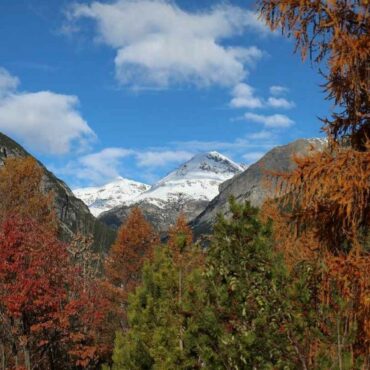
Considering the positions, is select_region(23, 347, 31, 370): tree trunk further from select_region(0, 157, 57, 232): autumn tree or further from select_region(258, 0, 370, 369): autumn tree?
select_region(0, 157, 57, 232): autumn tree

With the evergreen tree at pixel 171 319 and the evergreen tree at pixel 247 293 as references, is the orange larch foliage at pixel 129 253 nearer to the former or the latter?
the evergreen tree at pixel 171 319

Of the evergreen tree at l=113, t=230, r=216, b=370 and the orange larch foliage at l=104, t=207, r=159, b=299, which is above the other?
the orange larch foliage at l=104, t=207, r=159, b=299

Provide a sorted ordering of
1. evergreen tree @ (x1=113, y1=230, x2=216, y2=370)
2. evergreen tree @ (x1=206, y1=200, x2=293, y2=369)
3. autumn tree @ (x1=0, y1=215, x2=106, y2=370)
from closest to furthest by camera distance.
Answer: evergreen tree @ (x1=206, y1=200, x2=293, y2=369), evergreen tree @ (x1=113, y1=230, x2=216, y2=370), autumn tree @ (x1=0, y1=215, x2=106, y2=370)

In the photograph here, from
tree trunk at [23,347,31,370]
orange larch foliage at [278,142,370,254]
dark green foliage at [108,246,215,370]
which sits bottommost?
tree trunk at [23,347,31,370]

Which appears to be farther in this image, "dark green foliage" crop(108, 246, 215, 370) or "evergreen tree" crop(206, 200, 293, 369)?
"dark green foliage" crop(108, 246, 215, 370)

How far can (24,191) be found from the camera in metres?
51.7

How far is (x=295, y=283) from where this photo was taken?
7.07m

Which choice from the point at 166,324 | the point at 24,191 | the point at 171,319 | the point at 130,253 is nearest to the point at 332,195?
the point at 171,319

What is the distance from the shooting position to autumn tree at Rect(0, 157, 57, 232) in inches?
1903

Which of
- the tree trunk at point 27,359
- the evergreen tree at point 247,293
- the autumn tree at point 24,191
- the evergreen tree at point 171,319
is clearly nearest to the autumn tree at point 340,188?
the evergreen tree at point 247,293

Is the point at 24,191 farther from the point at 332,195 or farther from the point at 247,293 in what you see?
the point at 332,195

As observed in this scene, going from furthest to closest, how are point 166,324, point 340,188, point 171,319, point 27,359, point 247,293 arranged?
1. point 27,359
2. point 166,324
3. point 171,319
4. point 247,293
5. point 340,188

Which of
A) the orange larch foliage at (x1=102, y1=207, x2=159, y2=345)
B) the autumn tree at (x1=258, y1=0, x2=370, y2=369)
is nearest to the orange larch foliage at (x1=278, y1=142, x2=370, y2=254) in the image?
the autumn tree at (x1=258, y1=0, x2=370, y2=369)

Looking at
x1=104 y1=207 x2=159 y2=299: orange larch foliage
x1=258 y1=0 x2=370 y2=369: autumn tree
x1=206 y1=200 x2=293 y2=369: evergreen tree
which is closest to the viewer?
x1=258 y1=0 x2=370 y2=369: autumn tree
